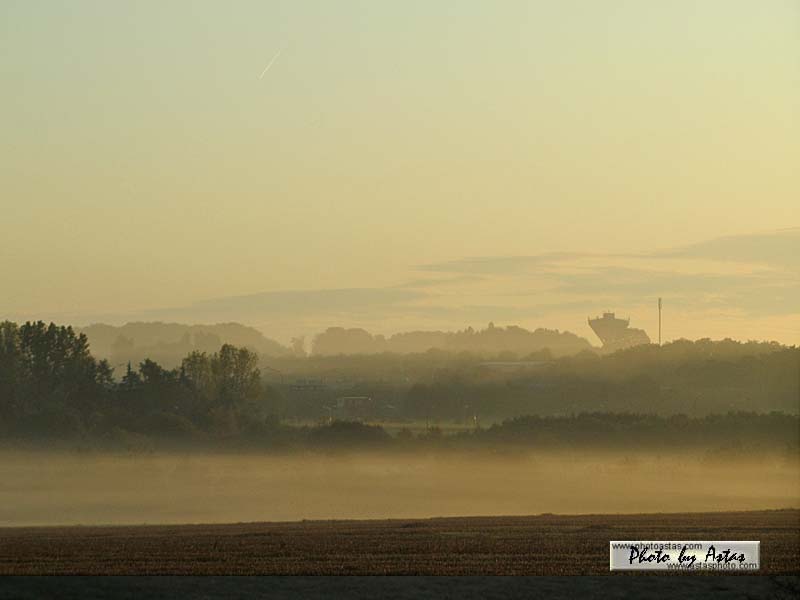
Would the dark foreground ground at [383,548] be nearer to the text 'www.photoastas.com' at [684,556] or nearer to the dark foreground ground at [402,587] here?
the text 'www.photoastas.com' at [684,556]

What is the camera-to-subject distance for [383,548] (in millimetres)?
56719

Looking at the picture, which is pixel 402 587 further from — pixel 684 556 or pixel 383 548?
pixel 383 548

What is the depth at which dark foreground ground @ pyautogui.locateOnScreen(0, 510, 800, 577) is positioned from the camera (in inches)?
1900

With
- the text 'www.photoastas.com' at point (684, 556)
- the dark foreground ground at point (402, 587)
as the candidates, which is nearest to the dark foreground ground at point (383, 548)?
the text 'www.photoastas.com' at point (684, 556)

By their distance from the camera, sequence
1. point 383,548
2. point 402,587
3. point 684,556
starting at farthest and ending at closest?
point 383,548 < point 684,556 < point 402,587

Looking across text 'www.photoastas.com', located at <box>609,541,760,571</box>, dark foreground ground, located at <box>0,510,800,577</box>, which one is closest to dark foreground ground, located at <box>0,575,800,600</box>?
dark foreground ground, located at <box>0,510,800,577</box>

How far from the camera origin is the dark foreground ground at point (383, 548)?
48.2 meters

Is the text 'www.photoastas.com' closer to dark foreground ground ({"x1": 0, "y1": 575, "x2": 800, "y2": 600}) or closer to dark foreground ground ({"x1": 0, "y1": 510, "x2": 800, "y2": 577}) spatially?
dark foreground ground ({"x1": 0, "y1": 510, "x2": 800, "y2": 577})

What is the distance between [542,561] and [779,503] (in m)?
117

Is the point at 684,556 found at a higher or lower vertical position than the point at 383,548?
higher

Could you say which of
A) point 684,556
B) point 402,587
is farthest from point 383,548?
point 402,587

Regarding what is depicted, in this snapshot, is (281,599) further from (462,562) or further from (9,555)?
(9,555)

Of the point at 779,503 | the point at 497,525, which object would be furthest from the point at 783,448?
the point at 497,525

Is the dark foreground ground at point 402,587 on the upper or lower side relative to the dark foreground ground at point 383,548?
lower
